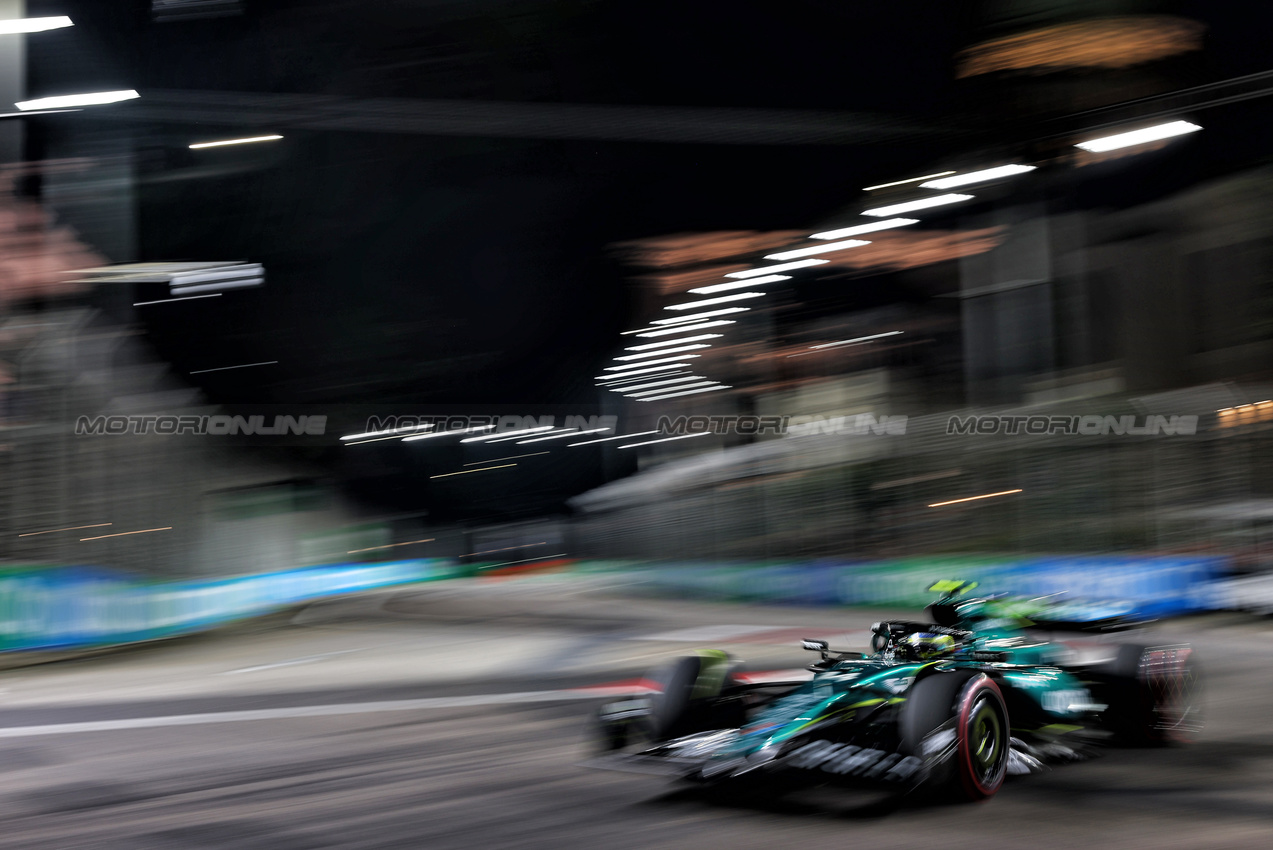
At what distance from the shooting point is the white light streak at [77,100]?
52.8 ft

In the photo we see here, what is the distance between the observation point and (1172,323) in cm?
2072

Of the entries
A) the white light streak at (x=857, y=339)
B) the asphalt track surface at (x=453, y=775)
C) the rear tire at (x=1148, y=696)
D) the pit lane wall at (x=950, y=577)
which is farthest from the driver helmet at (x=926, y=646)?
the white light streak at (x=857, y=339)

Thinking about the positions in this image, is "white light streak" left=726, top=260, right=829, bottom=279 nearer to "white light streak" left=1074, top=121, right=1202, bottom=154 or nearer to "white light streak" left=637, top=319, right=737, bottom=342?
"white light streak" left=637, top=319, right=737, bottom=342

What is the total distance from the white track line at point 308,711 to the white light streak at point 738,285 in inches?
698

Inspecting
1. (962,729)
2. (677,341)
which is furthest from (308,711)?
(677,341)

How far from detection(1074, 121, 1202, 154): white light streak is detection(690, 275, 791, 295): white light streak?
8.08 meters

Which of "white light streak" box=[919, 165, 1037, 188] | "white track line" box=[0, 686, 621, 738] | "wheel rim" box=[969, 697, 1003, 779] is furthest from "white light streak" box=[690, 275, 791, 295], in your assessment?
"wheel rim" box=[969, 697, 1003, 779]

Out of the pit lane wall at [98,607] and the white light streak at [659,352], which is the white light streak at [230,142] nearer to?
the pit lane wall at [98,607]

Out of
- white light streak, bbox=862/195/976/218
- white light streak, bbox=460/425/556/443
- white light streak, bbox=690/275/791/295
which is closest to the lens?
white light streak, bbox=862/195/976/218

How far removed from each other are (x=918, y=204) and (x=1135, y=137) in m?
5.80

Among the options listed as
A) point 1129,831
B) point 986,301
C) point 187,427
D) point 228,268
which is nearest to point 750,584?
point 986,301

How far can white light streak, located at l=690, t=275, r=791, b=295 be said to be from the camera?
2625 centimetres

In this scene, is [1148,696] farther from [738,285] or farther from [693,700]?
[738,285]

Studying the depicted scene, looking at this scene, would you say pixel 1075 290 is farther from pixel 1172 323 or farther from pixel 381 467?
pixel 381 467
